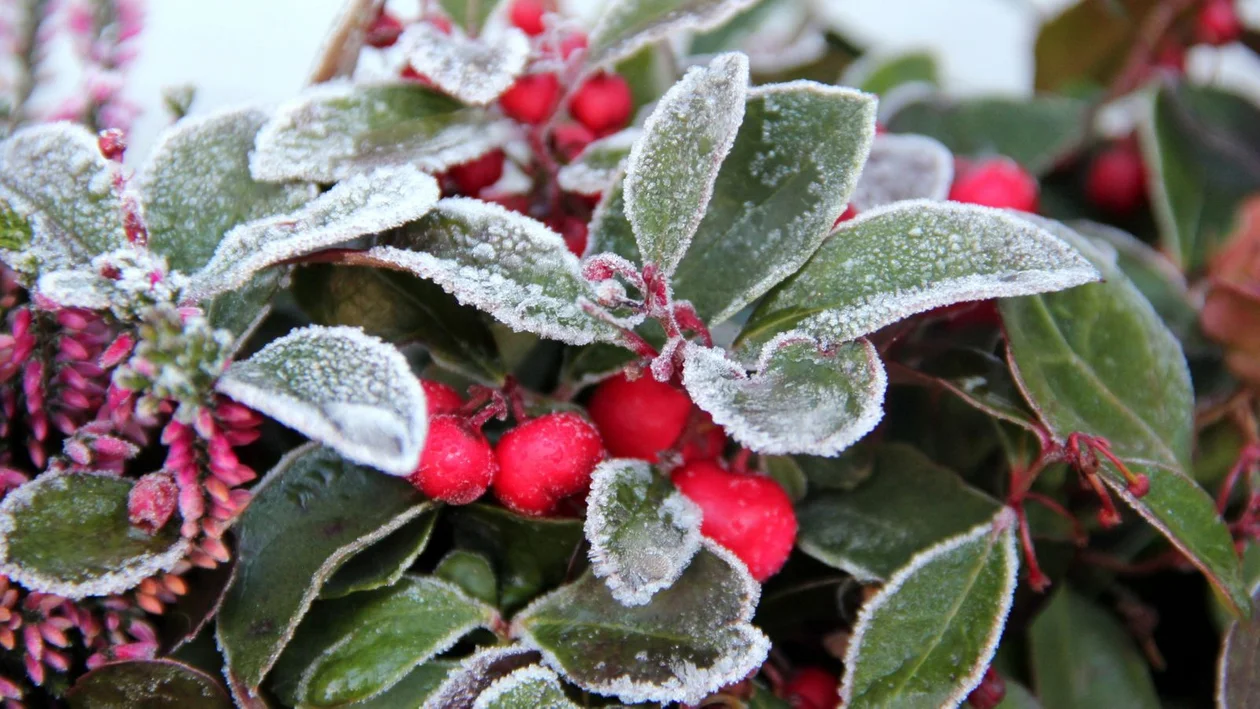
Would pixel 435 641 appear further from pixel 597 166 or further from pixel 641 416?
pixel 597 166

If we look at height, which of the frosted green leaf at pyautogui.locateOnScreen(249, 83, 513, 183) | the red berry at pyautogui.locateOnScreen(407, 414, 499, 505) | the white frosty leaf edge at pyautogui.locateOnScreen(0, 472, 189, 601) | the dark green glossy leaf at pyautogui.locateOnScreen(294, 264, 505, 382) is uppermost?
the frosted green leaf at pyautogui.locateOnScreen(249, 83, 513, 183)

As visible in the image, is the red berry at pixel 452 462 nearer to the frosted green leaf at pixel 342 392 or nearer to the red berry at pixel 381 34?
the frosted green leaf at pixel 342 392

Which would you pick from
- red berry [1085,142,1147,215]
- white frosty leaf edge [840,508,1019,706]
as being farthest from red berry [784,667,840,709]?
red berry [1085,142,1147,215]

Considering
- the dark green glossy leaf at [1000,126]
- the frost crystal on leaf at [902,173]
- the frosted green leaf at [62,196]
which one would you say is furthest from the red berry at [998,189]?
the frosted green leaf at [62,196]

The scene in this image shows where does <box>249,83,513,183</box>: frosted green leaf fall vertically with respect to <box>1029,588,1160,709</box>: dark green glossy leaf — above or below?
above

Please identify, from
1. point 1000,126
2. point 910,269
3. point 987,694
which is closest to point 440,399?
point 910,269

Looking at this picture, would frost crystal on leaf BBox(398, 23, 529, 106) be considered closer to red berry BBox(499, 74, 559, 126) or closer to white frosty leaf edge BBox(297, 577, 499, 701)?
red berry BBox(499, 74, 559, 126)
